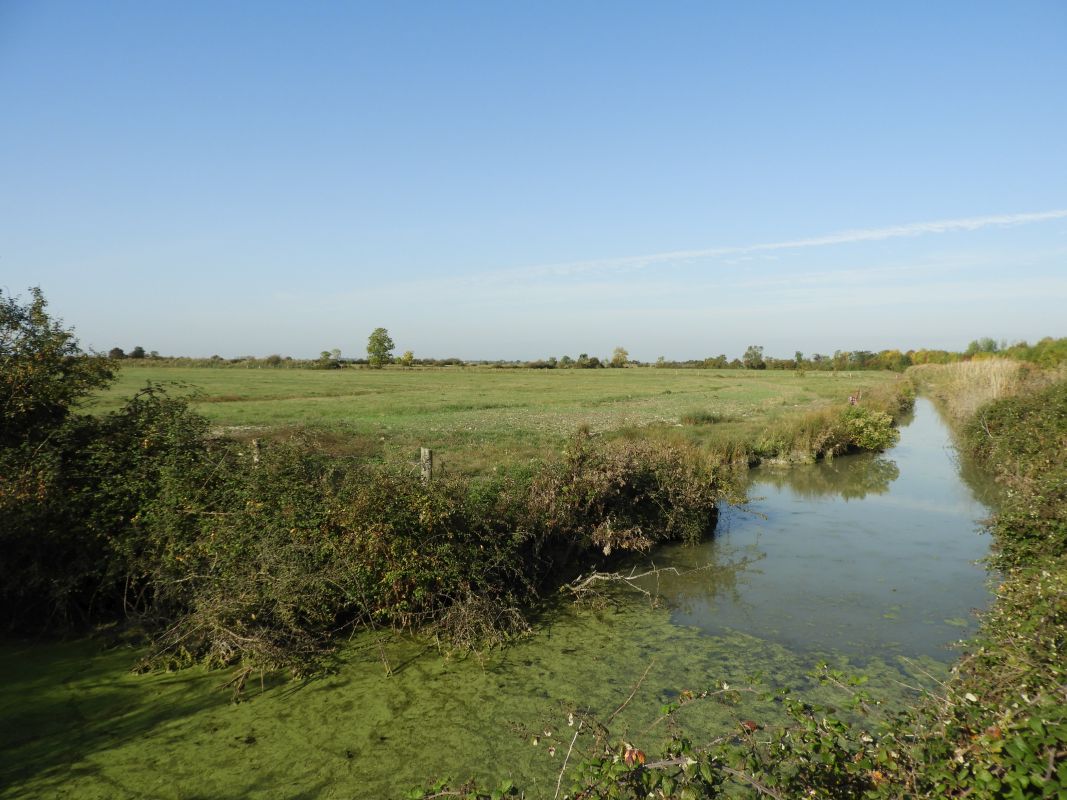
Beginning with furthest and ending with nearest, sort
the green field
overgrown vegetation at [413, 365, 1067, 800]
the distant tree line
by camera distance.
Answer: the distant tree line
the green field
overgrown vegetation at [413, 365, 1067, 800]

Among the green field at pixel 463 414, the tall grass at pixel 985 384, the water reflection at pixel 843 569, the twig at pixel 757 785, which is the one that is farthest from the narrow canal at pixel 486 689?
the tall grass at pixel 985 384

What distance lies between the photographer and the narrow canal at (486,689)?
577cm

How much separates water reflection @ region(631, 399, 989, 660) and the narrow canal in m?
0.05

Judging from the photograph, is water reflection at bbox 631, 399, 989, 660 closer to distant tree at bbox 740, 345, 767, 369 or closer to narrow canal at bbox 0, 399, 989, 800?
narrow canal at bbox 0, 399, 989, 800

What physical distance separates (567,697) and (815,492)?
1504 centimetres

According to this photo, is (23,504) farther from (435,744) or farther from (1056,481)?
(1056,481)

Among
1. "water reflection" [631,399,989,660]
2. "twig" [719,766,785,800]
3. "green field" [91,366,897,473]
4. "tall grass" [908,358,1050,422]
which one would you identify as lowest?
"water reflection" [631,399,989,660]

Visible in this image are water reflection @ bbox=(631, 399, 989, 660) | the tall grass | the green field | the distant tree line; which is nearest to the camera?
water reflection @ bbox=(631, 399, 989, 660)

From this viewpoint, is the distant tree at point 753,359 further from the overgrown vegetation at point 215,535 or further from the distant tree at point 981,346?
the overgrown vegetation at point 215,535

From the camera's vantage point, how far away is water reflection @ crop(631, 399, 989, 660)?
9266mm

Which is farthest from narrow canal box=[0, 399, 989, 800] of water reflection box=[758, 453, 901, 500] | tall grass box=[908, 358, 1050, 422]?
tall grass box=[908, 358, 1050, 422]

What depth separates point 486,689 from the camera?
7289 mm

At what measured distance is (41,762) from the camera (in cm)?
583

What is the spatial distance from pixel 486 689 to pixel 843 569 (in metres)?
7.95
